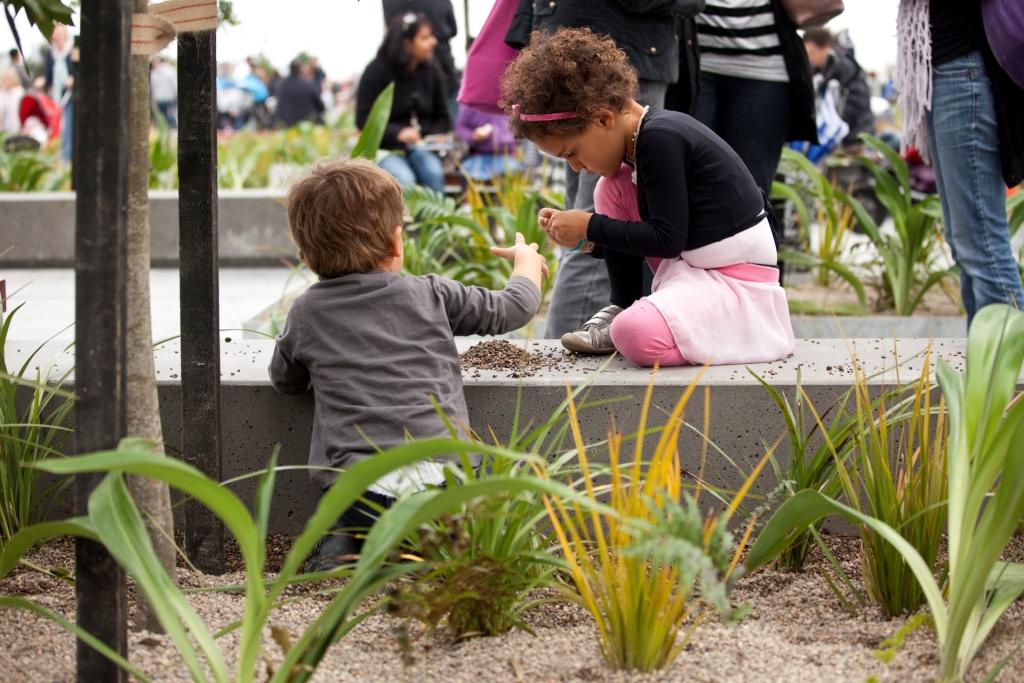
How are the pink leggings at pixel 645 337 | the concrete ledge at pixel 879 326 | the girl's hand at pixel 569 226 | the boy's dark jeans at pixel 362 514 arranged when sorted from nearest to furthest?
1. the boy's dark jeans at pixel 362 514
2. the pink leggings at pixel 645 337
3. the girl's hand at pixel 569 226
4. the concrete ledge at pixel 879 326

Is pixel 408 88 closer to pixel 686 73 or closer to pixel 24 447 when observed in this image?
pixel 686 73

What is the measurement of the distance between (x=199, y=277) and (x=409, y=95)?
5800 mm

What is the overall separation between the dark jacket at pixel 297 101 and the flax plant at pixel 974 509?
17384mm

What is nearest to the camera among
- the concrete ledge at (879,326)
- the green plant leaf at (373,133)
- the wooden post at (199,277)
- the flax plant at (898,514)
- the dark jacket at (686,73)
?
the flax plant at (898,514)

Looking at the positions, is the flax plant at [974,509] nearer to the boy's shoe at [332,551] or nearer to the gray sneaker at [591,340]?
the boy's shoe at [332,551]

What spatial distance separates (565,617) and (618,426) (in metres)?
0.56

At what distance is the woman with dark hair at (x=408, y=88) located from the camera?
25.5 feet

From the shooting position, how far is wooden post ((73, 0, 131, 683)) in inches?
67.5

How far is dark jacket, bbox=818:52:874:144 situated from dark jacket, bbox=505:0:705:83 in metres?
7.01

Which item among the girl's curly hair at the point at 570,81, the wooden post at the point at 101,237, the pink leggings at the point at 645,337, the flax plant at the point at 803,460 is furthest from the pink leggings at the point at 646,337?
the wooden post at the point at 101,237

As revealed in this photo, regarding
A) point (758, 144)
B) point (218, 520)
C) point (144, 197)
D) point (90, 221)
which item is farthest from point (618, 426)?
point (758, 144)

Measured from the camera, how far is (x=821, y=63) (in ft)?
30.7

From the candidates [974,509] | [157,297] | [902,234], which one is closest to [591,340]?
[974,509]

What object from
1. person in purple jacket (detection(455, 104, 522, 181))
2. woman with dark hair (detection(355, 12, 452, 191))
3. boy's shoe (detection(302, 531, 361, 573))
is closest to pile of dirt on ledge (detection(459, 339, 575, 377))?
boy's shoe (detection(302, 531, 361, 573))
